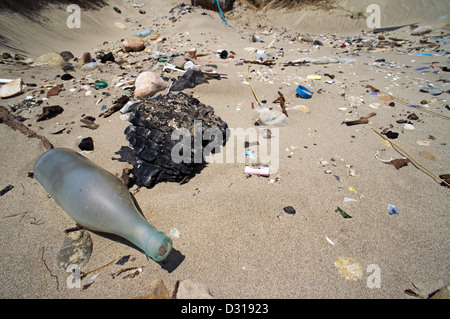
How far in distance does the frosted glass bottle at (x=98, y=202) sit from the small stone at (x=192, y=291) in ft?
0.77

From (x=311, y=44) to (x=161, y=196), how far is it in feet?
22.6

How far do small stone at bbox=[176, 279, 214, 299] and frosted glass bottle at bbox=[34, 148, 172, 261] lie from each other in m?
0.24

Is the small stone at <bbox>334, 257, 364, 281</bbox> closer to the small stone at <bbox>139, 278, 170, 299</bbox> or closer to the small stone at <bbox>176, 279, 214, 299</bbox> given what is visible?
the small stone at <bbox>176, 279, 214, 299</bbox>

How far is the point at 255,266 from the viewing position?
1.33m

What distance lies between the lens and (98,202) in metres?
1.33

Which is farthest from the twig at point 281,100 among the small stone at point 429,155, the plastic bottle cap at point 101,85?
the plastic bottle cap at point 101,85

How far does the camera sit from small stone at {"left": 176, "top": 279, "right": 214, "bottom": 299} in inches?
47.0

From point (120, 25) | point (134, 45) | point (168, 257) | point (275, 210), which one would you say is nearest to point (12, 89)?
point (134, 45)

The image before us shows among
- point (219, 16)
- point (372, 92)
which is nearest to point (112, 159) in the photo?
point (372, 92)

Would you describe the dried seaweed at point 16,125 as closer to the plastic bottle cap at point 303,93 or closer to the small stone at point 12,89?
the small stone at point 12,89

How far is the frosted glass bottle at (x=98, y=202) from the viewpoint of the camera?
1.23 m

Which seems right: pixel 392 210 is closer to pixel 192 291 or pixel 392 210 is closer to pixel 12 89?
pixel 192 291

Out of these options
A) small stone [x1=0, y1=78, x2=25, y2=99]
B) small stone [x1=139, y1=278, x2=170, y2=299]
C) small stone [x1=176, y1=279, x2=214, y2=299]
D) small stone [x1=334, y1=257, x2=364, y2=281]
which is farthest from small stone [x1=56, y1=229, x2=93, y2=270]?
small stone [x1=0, y1=78, x2=25, y2=99]
